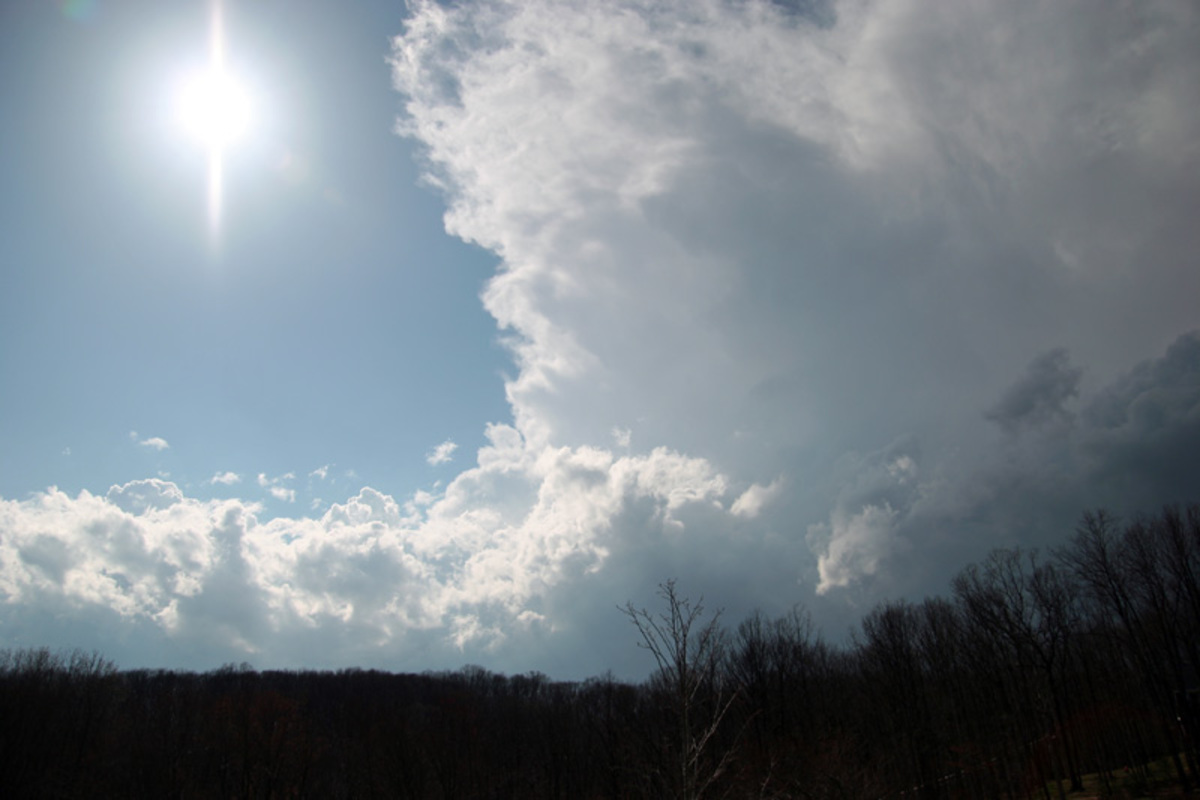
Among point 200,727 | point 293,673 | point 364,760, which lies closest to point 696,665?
point 364,760

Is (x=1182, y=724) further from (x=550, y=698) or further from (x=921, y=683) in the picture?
(x=550, y=698)

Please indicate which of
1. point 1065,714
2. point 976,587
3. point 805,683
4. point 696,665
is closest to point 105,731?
point 805,683

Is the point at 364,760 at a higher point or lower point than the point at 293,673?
lower

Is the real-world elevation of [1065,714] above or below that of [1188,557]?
below

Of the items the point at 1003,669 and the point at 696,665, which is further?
the point at 1003,669

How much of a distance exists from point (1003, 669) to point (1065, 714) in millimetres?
4697

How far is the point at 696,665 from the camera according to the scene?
9820 millimetres

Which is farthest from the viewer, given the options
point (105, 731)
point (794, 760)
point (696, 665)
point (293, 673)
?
point (293, 673)

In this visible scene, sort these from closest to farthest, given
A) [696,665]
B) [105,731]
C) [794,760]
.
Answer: [696,665] → [794,760] → [105,731]

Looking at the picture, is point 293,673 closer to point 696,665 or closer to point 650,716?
point 650,716

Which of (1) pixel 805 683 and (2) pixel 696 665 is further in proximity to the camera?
(1) pixel 805 683

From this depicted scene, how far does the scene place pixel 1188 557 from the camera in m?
44.8

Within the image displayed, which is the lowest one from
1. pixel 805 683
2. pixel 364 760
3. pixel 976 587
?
pixel 364 760

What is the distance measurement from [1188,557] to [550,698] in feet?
325
